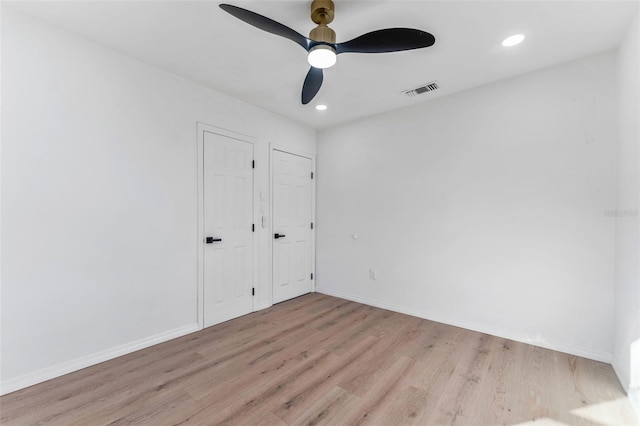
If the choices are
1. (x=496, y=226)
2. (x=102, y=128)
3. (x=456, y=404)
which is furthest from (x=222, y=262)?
(x=496, y=226)

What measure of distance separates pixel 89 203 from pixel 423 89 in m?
3.28

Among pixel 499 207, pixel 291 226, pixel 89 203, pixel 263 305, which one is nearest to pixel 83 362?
pixel 89 203

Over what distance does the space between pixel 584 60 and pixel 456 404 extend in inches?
116

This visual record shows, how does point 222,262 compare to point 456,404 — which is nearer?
point 456,404

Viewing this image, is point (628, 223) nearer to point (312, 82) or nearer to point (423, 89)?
point (423, 89)

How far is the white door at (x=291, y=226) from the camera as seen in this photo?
3729mm

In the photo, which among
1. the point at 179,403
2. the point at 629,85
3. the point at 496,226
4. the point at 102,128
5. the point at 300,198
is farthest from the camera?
the point at 300,198

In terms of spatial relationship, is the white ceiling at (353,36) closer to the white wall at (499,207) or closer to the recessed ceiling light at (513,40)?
the recessed ceiling light at (513,40)

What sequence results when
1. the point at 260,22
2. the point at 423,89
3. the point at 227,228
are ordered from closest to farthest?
1. the point at 260,22
2. the point at 423,89
3. the point at 227,228

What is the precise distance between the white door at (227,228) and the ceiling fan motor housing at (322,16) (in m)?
1.75

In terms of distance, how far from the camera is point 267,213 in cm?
359

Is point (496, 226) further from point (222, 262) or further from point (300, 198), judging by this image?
point (222, 262)

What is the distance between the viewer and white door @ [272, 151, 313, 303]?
3729 millimetres

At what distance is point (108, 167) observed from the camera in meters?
2.29
